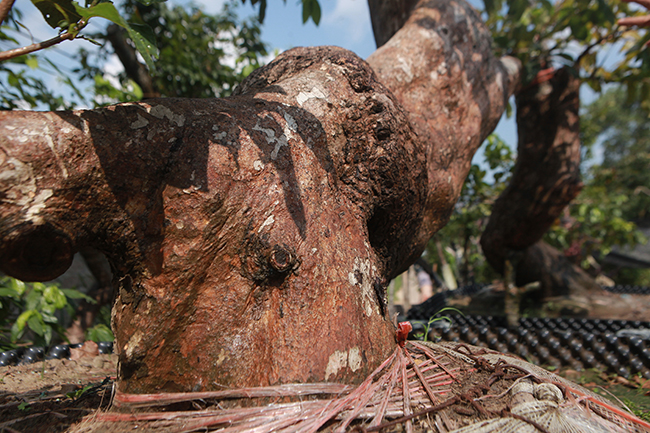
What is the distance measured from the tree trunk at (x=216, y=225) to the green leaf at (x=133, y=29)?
24cm

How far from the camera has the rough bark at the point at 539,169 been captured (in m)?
4.75

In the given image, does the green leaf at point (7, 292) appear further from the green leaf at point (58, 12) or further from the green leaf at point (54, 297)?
the green leaf at point (58, 12)

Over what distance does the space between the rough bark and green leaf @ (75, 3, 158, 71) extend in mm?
4985

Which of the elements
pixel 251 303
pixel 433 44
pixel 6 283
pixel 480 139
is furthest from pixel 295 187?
pixel 6 283

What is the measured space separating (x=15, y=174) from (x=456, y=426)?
1.35 meters

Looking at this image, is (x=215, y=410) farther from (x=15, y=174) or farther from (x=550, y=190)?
(x=550, y=190)

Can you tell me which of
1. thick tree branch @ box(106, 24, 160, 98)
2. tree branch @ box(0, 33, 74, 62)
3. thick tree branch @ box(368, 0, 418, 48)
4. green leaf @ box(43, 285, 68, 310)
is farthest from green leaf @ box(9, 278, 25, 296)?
thick tree branch @ box(368, 0, 418, 48)

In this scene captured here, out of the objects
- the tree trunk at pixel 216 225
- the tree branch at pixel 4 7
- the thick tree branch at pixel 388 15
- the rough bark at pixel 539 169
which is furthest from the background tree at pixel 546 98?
the tree branch at pixel 4 7

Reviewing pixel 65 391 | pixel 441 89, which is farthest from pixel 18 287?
pixel 441 89

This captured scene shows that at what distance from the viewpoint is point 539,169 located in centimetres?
496

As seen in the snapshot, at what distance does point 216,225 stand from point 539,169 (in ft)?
16.1

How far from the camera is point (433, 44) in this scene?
A: 2537mm

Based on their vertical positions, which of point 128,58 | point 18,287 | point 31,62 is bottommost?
point 18,287

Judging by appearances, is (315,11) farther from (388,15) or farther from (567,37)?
(567,37)
